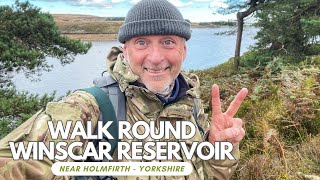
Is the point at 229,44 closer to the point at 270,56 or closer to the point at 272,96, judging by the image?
the point at 270,56

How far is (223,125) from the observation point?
2385 millimetres

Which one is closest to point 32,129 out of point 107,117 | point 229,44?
point 107,117

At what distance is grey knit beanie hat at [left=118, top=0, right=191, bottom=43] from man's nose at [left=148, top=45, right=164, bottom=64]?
8 centimetres

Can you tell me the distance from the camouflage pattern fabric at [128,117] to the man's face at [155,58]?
75mm

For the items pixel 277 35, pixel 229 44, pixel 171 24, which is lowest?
pixel 229 44

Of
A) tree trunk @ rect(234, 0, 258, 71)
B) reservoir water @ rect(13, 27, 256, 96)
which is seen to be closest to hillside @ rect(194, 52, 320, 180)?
reservoir water @ rect(13, 27, 256, 96)

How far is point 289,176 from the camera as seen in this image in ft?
13.2

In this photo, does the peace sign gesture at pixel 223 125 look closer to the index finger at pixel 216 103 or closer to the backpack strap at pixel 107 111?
the index finger at pixel 216 103

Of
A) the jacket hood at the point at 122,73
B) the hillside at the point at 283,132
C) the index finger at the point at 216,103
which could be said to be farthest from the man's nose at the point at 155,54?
the hillside at the point at 283,132

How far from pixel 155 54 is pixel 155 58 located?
22mm

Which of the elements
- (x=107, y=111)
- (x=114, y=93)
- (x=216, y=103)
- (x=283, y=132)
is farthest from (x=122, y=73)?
(x=283, y=132)

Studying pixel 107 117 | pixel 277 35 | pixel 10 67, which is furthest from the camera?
pixel 277 35

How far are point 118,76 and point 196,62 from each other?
26113 millimetres

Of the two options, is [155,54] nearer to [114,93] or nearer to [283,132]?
[114,93]
